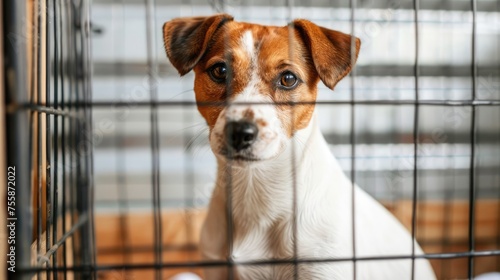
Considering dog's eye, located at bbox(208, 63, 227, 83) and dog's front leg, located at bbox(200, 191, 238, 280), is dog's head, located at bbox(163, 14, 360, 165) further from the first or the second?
dog's front leg, located at bbox(200, 191, 238, 280)

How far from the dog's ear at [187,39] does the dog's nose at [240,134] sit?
185 millimetres

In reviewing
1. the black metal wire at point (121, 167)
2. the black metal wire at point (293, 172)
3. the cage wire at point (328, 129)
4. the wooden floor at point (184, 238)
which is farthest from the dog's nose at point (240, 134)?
the black metal wire at point (121, 167)

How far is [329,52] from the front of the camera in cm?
98

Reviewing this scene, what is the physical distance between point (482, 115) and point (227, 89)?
172 centimetres

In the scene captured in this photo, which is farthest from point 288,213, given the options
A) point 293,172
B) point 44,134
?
point 44,134

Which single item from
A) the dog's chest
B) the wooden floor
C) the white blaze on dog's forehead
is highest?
the white blaze on dog's forehead

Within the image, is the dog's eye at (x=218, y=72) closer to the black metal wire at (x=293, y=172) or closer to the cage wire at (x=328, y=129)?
the black metal wire at (x=293, y=172)

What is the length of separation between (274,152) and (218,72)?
0.21 m

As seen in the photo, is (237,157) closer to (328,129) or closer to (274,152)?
(274,152)

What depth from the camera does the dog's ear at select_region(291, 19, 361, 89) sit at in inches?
38.4

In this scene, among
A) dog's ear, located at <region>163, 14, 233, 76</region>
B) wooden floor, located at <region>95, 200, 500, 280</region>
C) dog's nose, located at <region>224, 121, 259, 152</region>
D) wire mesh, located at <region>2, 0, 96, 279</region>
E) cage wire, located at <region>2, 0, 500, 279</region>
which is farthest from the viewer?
wooden floor, located at <region>95, 200, 500, 280</region>

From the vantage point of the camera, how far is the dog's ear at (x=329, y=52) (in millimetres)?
976

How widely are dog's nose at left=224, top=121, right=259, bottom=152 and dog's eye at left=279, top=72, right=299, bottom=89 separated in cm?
14

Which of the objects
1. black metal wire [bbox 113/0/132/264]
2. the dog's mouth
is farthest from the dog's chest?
black metal wire [bbox 113/0/132/264]
